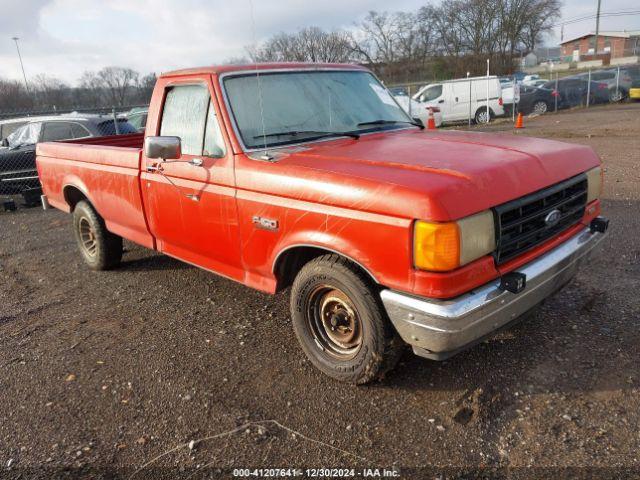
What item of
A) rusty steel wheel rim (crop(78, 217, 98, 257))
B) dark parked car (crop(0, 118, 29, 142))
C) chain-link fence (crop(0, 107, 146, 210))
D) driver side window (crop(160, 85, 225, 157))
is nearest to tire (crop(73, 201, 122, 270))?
rusty steel wheel rim (crop(78, 217, 98, 257))

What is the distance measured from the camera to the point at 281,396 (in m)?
3.08

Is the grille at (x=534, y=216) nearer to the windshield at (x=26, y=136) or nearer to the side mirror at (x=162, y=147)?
the side mirror at (x=162, y=147)

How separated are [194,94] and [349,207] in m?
1.87

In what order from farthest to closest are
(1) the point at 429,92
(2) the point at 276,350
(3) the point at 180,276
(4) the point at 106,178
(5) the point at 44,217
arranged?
(1) the point at 429,92
(5) the point at 44,217
(3) the point at 180,276
(4) the point at 106,178
(2) the point at 276,350

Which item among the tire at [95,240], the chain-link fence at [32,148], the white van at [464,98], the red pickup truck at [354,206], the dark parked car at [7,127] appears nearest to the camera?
the red pickup truck at [354,206]

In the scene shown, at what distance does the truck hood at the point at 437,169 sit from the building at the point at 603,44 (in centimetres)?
7083

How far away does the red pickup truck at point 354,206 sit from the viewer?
2498 mm

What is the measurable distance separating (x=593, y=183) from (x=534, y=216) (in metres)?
0.93

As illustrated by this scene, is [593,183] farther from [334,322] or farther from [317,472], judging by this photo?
[317,472]

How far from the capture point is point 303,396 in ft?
10.1

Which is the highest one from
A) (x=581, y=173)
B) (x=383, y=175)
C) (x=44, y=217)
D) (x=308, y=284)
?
(x=383, y=175)

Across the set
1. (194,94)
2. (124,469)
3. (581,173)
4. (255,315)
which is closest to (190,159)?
(194,94)

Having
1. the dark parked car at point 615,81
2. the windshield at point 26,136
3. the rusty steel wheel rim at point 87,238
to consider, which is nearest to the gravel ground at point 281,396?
the rusty steel wheel rim at point 87,238

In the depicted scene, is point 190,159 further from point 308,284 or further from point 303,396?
point 303,396
